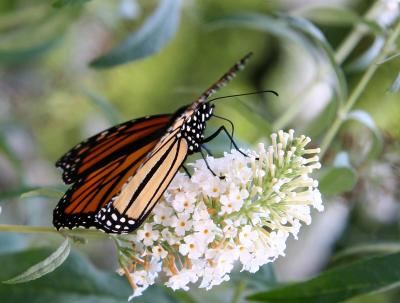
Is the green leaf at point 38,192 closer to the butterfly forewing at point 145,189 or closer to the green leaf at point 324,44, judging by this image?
the butterfly forewing at point 145,189

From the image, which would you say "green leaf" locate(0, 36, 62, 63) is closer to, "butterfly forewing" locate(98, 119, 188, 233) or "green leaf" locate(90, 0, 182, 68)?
"green leaf" locate(90, 0, 182, 68)

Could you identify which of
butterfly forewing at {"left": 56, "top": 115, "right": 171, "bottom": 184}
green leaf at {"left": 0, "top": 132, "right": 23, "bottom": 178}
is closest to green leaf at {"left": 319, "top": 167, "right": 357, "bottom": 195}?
butterfly forewing at {"left": 56, "top": 115, "right": 171, "bottom": 184}

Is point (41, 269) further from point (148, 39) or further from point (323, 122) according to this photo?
point (323, 122)

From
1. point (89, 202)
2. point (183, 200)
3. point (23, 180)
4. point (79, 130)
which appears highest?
point (183, 200)

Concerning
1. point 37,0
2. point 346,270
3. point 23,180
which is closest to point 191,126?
point 346,270

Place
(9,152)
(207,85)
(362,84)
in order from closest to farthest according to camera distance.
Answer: (362,84), (9,152), (207,85)

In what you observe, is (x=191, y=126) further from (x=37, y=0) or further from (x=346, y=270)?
(x=37, y=0)

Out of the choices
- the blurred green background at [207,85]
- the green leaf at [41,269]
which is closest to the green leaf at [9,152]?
the blurred green background at [207,85]

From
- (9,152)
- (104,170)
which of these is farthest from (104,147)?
(9,152)
